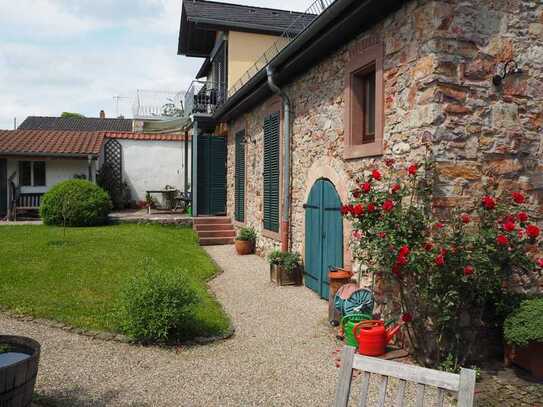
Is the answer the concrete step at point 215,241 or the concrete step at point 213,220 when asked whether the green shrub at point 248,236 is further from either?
the concrete step at point 213,220

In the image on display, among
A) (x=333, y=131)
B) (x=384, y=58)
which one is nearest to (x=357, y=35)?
(x=384, y=58)

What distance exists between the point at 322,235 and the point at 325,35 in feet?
9.59

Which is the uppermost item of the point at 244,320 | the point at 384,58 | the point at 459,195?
the point at 384,58

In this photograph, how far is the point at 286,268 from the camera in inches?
316

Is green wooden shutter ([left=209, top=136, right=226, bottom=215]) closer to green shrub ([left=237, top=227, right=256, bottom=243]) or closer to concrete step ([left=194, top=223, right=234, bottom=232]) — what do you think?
concrete step ([left=194, top=223, right=234, bottom=232])

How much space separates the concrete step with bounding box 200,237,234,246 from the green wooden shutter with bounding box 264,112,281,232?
2879mm

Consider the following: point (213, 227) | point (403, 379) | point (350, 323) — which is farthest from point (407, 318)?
point (213, 227)

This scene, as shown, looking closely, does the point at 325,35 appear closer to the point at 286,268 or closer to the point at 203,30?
the point at 286,268

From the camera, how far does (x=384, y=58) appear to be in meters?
5.34

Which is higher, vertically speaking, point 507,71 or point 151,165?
point 507,71

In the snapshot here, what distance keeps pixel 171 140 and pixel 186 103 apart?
378cm

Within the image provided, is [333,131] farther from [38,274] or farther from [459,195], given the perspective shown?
[38,274]

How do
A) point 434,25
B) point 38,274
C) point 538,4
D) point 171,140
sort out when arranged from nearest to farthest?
1. point 434,25
2. point 538,4
3. point 38,274
4. point 171,140

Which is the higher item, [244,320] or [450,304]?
[450,304]
